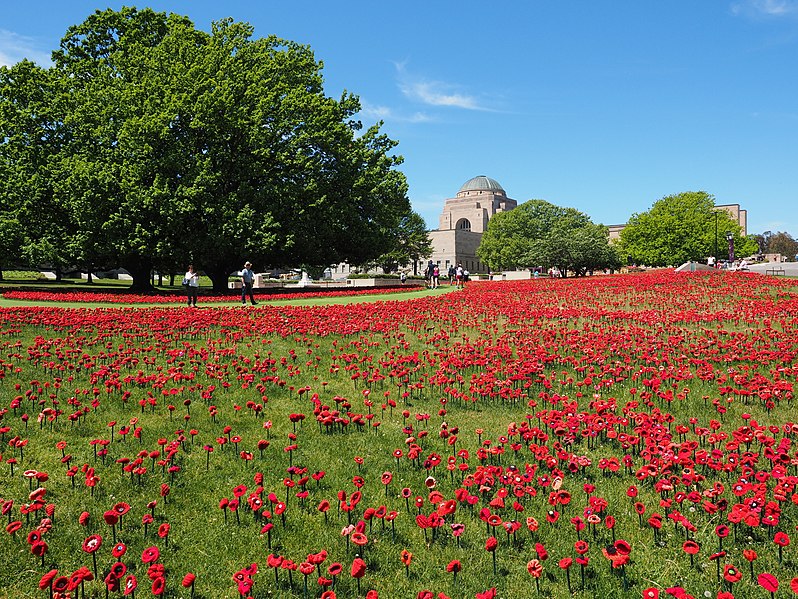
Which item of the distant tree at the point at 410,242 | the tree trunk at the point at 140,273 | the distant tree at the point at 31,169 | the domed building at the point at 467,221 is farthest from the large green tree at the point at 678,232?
the distant tree at the point at 31,169

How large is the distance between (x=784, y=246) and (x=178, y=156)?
15947 cm

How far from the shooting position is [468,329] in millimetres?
12562

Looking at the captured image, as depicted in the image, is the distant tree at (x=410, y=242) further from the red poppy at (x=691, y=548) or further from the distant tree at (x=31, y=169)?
the red poppy at (x=691, y=548)

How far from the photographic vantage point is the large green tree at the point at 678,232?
71562mm

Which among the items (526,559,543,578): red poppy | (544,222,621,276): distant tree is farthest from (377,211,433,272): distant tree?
(526,559,543,578): red poppy

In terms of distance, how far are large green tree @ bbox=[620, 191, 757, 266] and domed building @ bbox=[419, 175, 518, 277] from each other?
4619 centimetres

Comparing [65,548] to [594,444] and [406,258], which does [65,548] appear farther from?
[406,258]

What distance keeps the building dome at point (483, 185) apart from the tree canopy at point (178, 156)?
401 ft

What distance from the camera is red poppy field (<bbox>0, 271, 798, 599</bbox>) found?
357cm

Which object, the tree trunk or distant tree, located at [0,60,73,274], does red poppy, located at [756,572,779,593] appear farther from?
the tree trunk

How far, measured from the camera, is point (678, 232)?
72.2 meters

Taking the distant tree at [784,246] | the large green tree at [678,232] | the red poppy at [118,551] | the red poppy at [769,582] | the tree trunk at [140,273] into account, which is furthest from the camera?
the distant tree at [784,246]

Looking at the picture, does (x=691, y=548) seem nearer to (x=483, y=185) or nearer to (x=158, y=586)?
(x=158, y=586)

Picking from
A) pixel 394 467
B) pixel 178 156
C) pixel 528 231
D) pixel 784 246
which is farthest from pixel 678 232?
pixel 784 246
